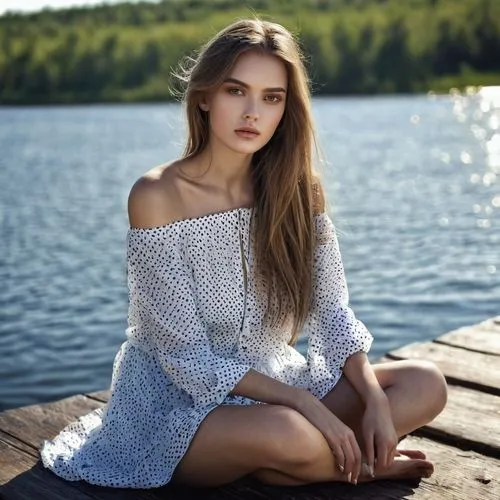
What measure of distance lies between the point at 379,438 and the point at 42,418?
56.4 inches

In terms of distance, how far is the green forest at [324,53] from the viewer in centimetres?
6406

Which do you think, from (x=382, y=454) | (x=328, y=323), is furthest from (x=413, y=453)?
(x=328, y=323)

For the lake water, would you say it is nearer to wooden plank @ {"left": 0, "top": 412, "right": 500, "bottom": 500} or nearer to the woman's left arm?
the woman's left arm

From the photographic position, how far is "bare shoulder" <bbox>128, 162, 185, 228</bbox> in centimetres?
298

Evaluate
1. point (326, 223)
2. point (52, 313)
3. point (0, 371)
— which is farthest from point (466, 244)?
point (326, 223)

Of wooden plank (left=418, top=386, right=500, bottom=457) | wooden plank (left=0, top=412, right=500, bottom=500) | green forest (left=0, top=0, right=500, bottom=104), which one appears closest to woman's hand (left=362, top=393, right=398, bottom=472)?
wooden plank (left=0, top=412, right=500, bottom=500)

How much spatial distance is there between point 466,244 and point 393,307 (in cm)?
355

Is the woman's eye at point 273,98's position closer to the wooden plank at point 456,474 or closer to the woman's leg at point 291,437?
the woman's leg at point 291,437

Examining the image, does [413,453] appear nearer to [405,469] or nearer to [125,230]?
[405,469]

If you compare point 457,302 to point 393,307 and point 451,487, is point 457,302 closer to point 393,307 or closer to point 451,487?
point 393,307

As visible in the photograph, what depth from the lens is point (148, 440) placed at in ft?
10.1

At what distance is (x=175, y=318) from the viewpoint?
2.94m

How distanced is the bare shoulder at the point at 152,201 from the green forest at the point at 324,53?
196 ft

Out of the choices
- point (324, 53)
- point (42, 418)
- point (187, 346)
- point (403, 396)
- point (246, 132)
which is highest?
point (246, 132)
